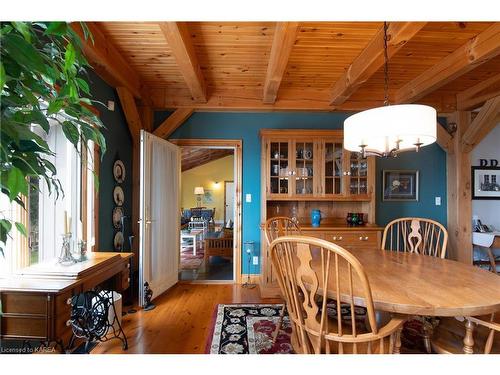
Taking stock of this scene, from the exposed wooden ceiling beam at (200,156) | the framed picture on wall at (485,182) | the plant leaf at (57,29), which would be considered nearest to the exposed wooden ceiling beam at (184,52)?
the plant leaf at (57,29)

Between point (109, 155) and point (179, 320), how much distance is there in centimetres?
181

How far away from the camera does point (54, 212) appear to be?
7.06ft

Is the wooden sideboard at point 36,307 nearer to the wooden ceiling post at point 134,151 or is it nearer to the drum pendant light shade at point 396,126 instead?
the wooden ceiling post at point 134,151

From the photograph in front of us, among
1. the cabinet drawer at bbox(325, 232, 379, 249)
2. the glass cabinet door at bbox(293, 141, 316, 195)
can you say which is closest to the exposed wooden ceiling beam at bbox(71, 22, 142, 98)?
the glass cabinet door at bbox(293, 141, 316, 195)

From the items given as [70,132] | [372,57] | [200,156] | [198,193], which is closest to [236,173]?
[372,57]

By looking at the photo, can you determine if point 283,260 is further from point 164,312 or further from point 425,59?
point 425,59

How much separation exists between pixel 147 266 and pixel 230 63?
2288mm

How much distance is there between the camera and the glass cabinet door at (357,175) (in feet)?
10.7

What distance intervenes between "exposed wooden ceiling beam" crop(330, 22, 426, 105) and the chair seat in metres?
1.81

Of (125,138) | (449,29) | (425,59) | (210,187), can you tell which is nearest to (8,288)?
(125,138)

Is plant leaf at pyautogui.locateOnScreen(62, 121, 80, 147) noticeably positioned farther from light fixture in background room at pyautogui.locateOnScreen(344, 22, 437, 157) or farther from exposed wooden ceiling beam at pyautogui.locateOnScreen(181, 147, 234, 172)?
exposed wooden ceiling beam at pyautogui.locateOnScreen(181, 147, 234, 172)

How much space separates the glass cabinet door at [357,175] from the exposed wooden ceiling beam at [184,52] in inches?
80.0

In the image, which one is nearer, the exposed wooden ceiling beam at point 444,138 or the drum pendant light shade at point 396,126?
the drum pendant light shade at point 396,126

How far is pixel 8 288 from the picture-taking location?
1.38 metres
